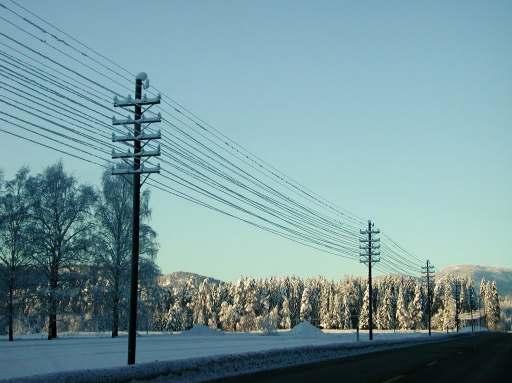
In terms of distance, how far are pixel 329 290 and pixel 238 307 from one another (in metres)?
44.2

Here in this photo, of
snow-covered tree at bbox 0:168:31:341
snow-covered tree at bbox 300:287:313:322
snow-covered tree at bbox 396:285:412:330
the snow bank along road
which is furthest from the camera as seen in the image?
snow-covered tree at bbox 300:287:313:322

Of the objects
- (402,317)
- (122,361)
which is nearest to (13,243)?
(122,361)

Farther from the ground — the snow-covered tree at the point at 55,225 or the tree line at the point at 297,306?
the snow-covered tree at the point at 55,225

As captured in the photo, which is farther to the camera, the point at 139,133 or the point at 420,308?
the point at 420,308

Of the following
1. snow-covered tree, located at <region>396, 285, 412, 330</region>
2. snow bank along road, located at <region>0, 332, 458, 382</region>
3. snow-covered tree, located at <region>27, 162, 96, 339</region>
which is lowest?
snow-covered tree, located at <region>396, 285, 412, 330</region>

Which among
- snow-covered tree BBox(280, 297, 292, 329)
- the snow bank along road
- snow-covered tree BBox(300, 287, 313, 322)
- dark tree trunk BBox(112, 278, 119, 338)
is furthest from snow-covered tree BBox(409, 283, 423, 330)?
the snow bank along road

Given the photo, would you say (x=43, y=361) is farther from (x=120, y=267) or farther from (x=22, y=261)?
(x=120, y=267)

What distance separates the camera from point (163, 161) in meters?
27.7

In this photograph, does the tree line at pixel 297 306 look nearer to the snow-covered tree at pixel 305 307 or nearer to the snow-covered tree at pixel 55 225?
the snow-covered tree at pixel 305 307

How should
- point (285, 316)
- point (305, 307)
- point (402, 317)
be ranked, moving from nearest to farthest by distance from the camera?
1. point (285, 316)
2. point (402, 317)
3. point (305, 307)

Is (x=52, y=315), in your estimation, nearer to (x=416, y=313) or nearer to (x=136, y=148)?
(x=136, y=148)


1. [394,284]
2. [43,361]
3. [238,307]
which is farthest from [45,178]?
[394,284]

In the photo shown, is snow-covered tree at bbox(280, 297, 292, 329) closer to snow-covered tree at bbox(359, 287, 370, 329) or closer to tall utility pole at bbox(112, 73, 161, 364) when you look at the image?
snow-covered tree at bbox(359, 287, 370, 329)

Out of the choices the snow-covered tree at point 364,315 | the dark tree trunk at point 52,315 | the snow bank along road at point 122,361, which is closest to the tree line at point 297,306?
the snow-covered tree at point 364,315
